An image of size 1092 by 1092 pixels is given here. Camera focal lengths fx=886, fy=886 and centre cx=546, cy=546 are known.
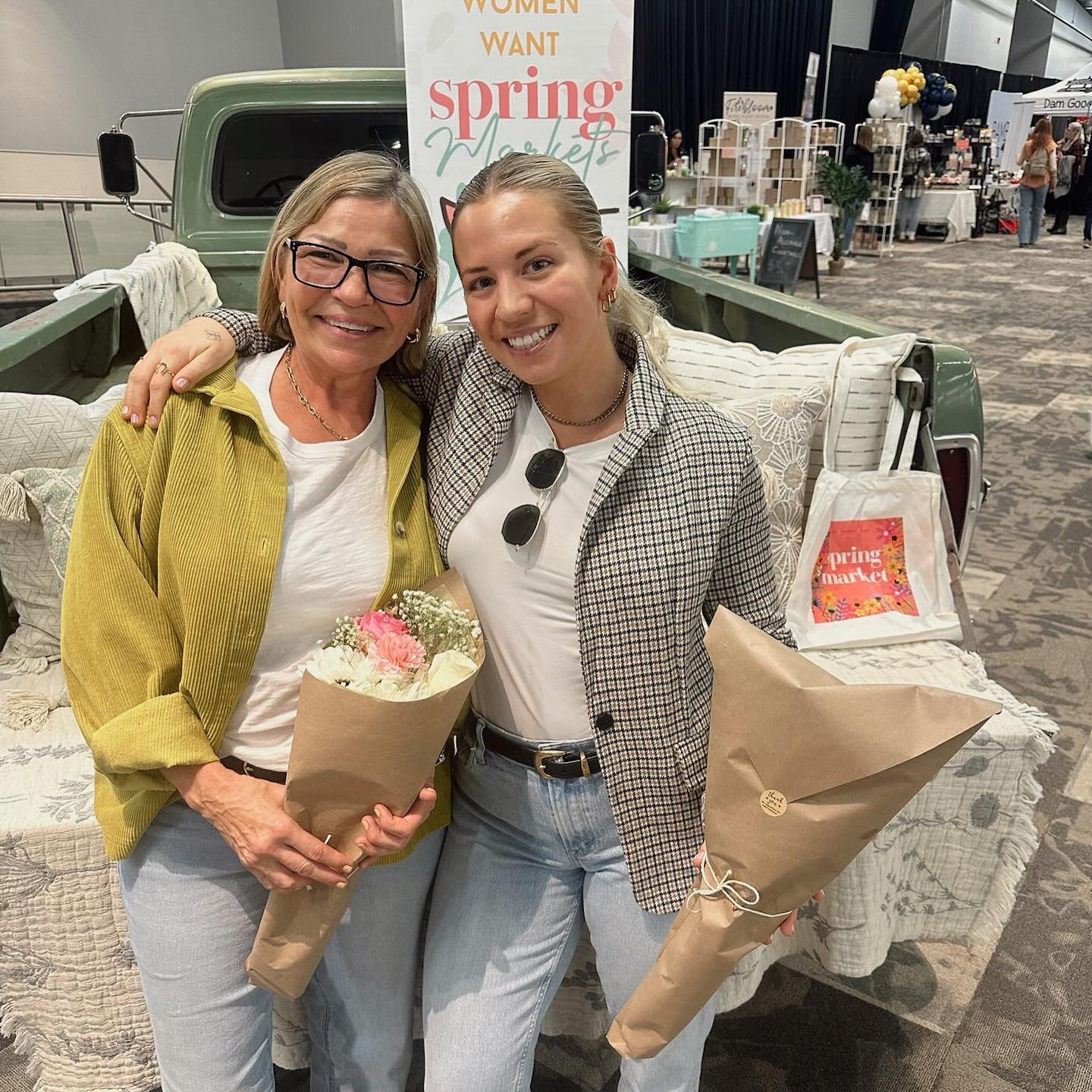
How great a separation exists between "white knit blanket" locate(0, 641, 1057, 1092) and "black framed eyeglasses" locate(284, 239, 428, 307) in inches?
36.9

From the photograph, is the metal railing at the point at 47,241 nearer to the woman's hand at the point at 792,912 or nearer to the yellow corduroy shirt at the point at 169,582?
the yellow corduroy shirt at the point at 169,582

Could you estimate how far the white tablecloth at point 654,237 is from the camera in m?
7.19

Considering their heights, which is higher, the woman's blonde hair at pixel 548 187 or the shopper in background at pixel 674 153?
the shopper in background at pixel 674 153

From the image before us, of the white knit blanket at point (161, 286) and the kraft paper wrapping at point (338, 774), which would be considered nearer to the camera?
the kraft paper wrapping at point (338, 774)

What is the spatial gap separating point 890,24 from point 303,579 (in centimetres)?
1937

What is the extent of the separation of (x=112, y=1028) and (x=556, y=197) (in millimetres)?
1493

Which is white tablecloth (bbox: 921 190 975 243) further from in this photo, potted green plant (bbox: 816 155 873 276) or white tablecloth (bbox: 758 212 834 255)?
white tablecloth (bbox: 758 212 834 255)

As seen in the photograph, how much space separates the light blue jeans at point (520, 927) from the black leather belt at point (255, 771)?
0.28m

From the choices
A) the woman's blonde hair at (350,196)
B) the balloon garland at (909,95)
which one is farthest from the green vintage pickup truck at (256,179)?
the balloon garland at (909,95)

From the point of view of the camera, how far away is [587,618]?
1.15m

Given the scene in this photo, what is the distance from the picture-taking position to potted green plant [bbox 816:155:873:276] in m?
11.1

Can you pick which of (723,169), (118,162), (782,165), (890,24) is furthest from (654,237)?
(890,24)

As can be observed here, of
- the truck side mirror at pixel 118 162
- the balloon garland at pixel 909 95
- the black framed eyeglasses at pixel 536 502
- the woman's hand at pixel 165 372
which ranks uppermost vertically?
the balloon garland at pixel 909 95

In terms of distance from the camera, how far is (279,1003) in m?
1.46
